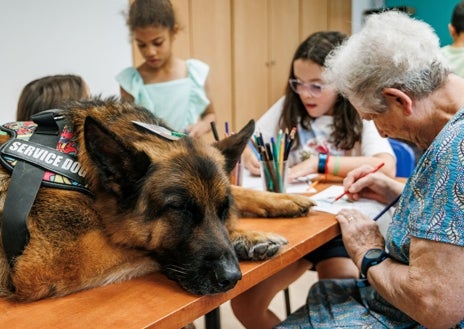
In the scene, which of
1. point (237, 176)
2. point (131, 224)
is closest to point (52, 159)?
point (131, 224)

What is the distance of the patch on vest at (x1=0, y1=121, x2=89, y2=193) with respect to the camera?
40.1 inches

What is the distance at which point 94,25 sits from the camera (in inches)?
139

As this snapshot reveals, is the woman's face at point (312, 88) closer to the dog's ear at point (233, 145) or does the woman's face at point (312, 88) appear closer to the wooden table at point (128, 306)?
the dog's ear at point (233, 145)

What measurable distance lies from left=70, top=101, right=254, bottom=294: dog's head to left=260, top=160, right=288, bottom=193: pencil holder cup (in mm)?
557

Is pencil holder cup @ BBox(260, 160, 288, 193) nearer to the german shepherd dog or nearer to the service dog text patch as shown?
the german shepherd dog

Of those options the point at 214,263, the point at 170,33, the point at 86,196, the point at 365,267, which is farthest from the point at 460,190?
the point at 170,33

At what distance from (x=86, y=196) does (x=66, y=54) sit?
8.82ft

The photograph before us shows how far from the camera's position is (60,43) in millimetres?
3369

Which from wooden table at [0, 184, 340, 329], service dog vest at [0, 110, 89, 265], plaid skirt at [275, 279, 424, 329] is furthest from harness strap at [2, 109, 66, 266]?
plaid skirt at [275, 279, 424, 329]

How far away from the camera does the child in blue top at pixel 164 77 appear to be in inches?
103

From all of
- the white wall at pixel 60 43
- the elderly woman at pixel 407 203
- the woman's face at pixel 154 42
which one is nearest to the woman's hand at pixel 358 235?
the elderly woman at pixel 407 203

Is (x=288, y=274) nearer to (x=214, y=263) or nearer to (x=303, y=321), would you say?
(x=303, y=321)

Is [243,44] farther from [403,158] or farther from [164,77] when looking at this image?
[403,158]

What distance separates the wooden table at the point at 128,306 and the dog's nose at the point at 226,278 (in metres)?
0.03
